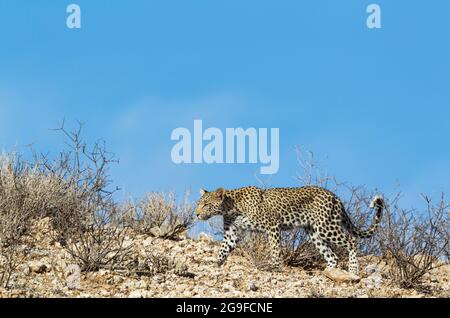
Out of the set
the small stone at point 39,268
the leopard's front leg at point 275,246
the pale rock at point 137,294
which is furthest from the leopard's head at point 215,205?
the pale rock at point 137,294

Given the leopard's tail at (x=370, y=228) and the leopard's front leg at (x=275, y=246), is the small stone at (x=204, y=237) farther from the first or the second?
the leopard's tail at (x=370, y=228)

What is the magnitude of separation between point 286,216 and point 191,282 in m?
2.59

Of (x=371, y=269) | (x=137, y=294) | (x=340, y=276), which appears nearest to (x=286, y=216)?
(x=371, y=269)

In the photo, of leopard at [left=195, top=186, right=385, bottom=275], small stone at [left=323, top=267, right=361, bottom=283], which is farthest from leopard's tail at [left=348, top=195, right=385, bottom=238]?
small stone at [left=323, top=267, right=361, bottom=283]

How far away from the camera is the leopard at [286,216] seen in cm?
1100

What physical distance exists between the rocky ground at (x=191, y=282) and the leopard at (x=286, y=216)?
0.42 m

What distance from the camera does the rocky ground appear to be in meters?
8.17

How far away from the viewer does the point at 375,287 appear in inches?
359

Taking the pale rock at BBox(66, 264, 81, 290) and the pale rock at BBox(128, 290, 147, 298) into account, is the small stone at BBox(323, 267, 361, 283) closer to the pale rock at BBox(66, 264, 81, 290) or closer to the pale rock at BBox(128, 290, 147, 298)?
the pale rock at BBox(128, 290, 147, 298)

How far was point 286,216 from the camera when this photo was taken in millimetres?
11062

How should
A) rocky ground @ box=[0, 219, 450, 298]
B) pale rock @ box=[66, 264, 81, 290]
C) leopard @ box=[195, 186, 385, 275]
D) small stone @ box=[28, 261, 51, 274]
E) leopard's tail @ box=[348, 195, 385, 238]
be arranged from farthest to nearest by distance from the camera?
leopard's tail @ box=[348, 195, 385, 238] → leopard @ box=[195, 186, 385, 275] → small stone @ box=[28, 261, 51, 274] → pale rock @ box=[66, 264, 81, 290] → rocky ground @ box=[0, 219, 450, 298]

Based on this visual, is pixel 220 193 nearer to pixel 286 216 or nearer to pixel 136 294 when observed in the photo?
pixel 286 216

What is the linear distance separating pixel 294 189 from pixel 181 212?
3.14 meters
